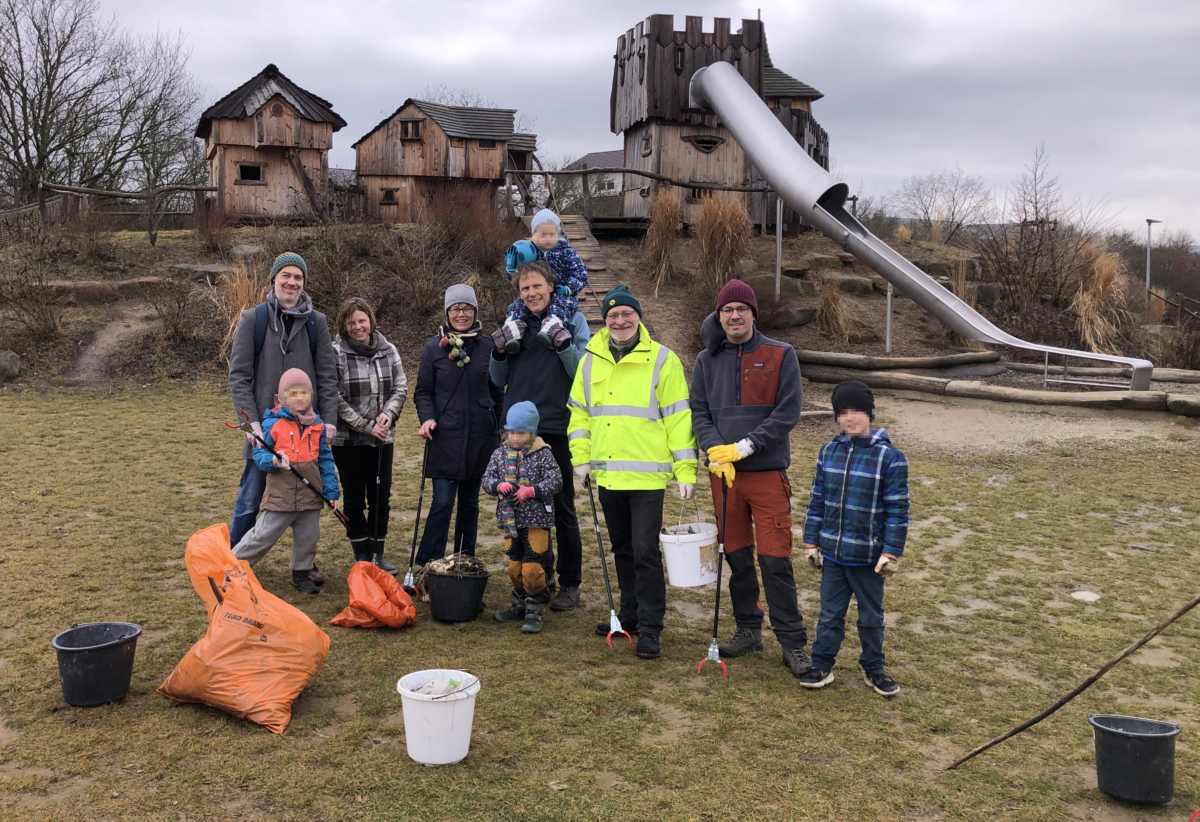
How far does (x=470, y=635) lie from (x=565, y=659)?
54cm

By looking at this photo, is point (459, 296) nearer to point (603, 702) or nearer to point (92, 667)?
point (603, 702)

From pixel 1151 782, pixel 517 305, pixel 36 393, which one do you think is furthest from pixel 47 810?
pixel 36 393

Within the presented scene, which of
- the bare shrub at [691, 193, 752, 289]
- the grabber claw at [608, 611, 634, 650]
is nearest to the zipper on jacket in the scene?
the grabber claw at [608, 611, 634, 650]

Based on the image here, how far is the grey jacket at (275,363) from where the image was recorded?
5023 millimetres

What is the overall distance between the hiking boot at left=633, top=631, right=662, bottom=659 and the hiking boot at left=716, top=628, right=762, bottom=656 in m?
0.30

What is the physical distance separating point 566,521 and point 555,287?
1.26 m

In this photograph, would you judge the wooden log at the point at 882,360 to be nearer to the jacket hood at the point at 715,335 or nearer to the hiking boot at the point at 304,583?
the jacket hood at the point at 715,335

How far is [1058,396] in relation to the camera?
37.6ft

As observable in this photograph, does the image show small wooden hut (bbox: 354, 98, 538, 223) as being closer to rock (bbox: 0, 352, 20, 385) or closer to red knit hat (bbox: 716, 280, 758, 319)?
rock (bbox: 0, 352, 20, 385)

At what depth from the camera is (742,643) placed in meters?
4.55

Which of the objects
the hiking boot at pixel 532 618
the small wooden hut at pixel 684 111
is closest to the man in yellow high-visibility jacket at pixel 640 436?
the hiking boot at pixel 532 618

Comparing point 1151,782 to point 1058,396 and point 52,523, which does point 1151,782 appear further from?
point 1058,396

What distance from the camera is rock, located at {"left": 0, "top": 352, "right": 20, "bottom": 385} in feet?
37.9

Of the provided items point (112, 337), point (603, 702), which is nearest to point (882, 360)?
point (603, 702)
